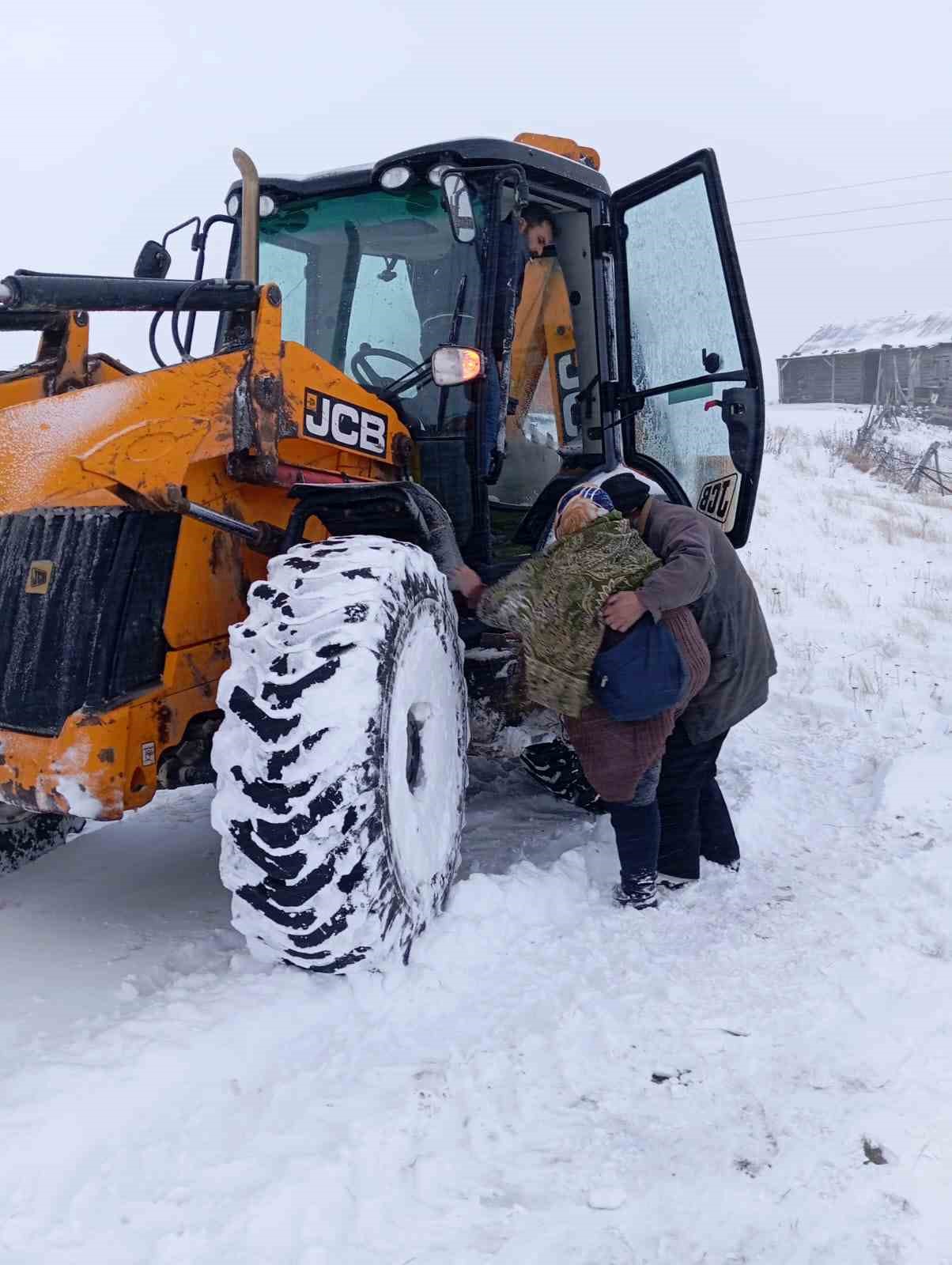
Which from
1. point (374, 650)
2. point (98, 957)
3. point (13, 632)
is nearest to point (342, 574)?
point (374, 650)

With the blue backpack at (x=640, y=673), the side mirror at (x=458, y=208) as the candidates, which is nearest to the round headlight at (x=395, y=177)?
the side mirror at (x=458, y=208)

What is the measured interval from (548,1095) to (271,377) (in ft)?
6.69

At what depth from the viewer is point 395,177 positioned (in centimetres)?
382

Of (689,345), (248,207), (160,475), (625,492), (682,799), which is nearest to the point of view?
(160,475)

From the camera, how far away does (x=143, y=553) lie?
114 inches

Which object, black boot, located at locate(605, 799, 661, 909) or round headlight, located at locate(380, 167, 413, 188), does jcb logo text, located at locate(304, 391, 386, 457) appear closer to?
round headlight, located at locate(380, 167, 413, 188)

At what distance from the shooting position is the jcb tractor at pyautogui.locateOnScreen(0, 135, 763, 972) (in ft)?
8.54

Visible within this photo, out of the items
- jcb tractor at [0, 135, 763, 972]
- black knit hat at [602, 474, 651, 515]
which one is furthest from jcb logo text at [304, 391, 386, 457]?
black knit hat at [602, 474, 651, 515]

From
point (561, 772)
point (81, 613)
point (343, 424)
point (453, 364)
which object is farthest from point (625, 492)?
point (81, 613)

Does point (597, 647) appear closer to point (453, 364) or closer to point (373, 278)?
point (453, 364)

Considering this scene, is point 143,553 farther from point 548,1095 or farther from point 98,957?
point 548,1095

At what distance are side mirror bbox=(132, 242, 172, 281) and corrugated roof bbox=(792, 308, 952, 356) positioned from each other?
37231mm

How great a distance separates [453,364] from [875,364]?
3837 cm

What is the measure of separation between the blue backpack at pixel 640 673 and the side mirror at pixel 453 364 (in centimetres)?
98
